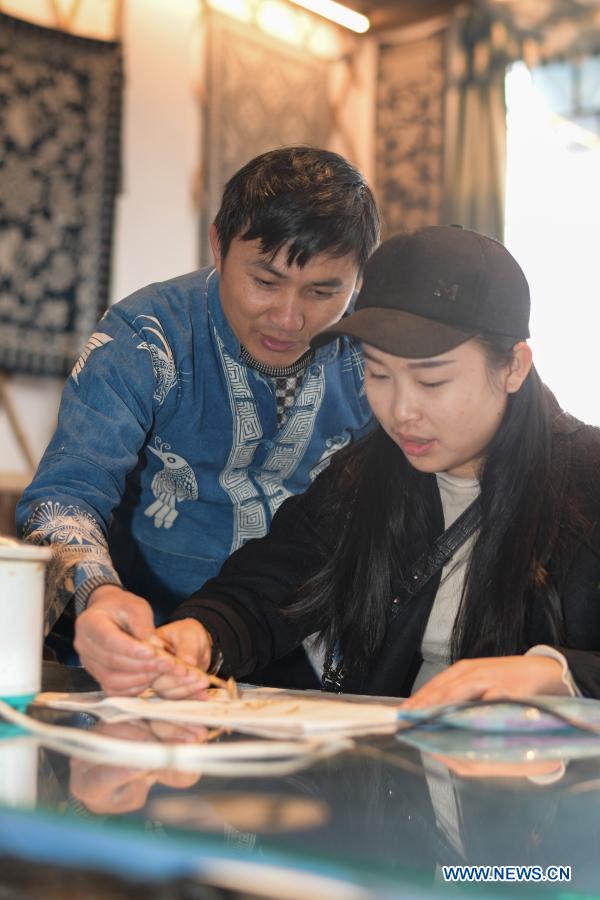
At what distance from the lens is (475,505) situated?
1345 millimetres

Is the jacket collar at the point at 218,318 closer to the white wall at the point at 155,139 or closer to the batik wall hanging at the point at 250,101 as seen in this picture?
the white wall at the point at 155,139

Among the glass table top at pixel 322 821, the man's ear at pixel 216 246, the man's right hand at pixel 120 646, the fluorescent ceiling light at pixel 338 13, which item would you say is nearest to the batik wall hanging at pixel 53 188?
the fluorescent ceiling light at pixel 338 13

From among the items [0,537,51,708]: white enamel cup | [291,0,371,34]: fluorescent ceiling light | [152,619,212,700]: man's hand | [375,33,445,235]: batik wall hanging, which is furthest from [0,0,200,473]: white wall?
[0,537,51,708]: white enamel cup

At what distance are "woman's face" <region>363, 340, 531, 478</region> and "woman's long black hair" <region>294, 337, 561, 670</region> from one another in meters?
0.02

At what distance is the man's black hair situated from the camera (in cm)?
147

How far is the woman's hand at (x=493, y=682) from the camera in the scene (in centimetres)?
91

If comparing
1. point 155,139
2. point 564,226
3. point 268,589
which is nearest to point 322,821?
point 268,589

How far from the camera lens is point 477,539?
1.32 meters

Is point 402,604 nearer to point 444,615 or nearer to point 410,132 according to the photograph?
point 444,615

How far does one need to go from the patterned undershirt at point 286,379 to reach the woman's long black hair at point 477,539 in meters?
0.23

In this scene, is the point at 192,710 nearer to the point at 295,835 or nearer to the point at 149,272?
the point at 295,835

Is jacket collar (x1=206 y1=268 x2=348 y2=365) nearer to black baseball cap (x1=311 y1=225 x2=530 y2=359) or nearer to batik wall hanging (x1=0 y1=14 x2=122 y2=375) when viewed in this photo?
black baseball cap (x1=311 y1=225 x2=530 y2=359)

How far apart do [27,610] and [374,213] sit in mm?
830

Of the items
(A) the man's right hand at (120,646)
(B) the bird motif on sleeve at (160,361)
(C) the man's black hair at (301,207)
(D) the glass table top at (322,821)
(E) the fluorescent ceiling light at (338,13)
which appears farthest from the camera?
(E) the fluorescent ceiling light at (338,13)
